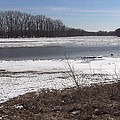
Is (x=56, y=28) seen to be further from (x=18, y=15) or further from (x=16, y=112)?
(x=16, y=112)

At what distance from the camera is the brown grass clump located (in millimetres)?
5465

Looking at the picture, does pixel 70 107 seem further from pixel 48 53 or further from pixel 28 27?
pixel 28 27

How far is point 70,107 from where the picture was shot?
612cm

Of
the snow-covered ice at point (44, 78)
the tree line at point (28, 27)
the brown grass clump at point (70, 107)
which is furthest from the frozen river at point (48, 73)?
the tree line at point (28, 27)

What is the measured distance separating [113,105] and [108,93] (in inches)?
45.9

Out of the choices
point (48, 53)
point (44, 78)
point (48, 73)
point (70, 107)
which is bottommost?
point (48, 53)

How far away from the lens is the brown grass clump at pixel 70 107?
5465mm

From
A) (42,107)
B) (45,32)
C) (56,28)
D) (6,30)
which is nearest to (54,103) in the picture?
(42,107)

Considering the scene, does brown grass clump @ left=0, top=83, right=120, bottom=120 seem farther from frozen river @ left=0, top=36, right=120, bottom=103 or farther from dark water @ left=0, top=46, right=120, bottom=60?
dark water @ left=0, top=46, right=120, bottom=60

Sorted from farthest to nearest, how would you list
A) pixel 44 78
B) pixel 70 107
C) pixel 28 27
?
pixel 28 27 → pixel 44 78 → pixel 70 107

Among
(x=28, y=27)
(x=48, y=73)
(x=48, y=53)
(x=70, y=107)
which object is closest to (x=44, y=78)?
(x=48, y=73)

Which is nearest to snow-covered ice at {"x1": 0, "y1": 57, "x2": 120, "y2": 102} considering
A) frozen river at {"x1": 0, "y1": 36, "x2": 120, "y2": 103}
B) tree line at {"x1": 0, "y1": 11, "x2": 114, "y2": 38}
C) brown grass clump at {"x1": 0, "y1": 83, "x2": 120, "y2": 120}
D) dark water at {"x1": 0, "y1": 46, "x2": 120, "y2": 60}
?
frozen river at {"x1": 0, "y1": 36, "x2": 120, "y2": 103}

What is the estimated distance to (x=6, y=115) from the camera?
5.87 metres

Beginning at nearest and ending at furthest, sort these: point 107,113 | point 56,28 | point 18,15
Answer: point 107,113 < point 18,15 < point 56,28
